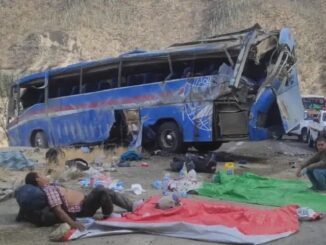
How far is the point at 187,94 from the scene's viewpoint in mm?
16516

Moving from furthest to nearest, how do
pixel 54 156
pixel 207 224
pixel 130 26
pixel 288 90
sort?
pixel 130 26
pixel 288 90
pixel 54 156
pixel 207 224

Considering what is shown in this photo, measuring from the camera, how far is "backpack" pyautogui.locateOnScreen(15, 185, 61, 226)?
7828 mm

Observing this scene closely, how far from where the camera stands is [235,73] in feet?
50.3

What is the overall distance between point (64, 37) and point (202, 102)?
3065cm

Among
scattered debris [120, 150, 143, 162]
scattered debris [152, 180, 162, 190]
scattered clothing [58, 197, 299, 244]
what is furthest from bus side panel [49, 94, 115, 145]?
scattered clothing [58, 197, 299, 244]

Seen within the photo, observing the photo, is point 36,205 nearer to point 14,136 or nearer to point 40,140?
point 40,140

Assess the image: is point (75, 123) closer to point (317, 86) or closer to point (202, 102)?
point (202, 102)

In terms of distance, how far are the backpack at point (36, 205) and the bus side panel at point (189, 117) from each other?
8.64 m

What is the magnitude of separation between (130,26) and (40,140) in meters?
31.1

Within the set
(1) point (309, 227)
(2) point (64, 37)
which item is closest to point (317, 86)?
(2) point (64, 37)

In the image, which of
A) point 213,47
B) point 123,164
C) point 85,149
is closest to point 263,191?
point 123,164

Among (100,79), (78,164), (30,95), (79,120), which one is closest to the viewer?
(78,164)

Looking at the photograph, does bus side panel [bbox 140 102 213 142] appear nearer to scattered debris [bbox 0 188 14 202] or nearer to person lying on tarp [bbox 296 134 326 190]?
person lying on tarp [bbox 296 134 326 190]

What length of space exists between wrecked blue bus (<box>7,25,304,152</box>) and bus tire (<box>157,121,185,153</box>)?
28mm
